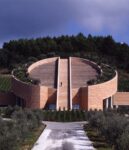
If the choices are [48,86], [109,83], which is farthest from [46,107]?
[109,83]

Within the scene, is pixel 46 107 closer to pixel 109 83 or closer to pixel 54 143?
pixel 109 83

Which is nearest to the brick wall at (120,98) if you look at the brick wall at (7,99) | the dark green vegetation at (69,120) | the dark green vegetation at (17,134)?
the brick wall at (7,99)

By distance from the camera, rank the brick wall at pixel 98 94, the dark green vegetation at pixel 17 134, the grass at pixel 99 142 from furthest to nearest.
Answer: the brick wall at pixel 98 94
the grass at pixel 99 142
the dark green vegetation at pixel 17 134

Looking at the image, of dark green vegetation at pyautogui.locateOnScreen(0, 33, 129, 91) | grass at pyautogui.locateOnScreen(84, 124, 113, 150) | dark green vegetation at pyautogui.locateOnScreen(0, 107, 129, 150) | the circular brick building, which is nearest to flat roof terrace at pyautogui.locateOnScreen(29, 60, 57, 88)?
the circular brick building

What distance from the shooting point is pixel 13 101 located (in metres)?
85.6

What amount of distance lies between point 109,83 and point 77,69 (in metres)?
10.2

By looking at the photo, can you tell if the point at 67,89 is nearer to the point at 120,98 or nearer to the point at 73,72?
the point at 73,72

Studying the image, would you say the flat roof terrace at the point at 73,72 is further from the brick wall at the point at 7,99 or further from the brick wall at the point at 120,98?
the brick wall at the point at 120,98

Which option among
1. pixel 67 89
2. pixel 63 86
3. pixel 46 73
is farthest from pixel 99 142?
pixel 46 73

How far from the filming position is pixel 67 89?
8069 centimetres

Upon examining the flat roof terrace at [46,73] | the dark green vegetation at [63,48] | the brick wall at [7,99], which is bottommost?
the brick wall at [7,99]

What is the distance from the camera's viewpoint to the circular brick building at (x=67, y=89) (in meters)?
77.8

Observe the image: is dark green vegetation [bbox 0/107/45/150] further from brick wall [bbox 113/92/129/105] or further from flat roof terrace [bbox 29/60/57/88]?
brick wall [bbox 113/92/129/105]

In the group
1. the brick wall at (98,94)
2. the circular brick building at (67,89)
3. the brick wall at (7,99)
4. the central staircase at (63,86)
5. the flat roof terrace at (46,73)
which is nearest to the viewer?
the circular brick building at (67,89)
